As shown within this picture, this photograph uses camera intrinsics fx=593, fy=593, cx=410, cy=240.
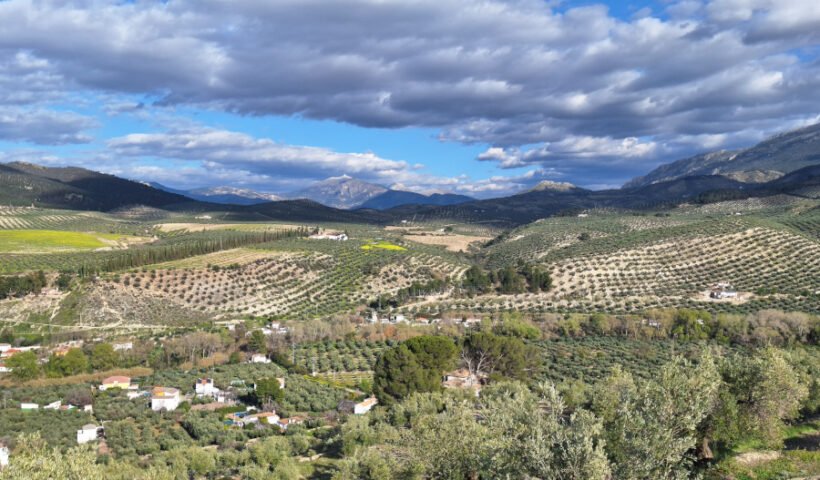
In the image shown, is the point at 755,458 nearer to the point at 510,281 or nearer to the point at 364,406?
the point at 364,406

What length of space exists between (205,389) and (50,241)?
319 feet

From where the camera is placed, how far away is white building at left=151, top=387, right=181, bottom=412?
42656 mm

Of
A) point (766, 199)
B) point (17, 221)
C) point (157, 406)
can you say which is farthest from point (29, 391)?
point (766, 199)

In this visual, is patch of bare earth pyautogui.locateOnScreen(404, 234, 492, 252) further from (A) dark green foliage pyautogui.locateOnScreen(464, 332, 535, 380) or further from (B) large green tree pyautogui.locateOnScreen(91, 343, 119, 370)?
(B) large green tree pyautogui.locateOnScreen(91, 343, 119, 370)

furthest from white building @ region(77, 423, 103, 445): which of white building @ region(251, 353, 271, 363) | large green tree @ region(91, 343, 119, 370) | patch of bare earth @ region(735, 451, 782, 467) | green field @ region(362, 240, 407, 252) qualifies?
green field @ region(362, 240, 407, 252)

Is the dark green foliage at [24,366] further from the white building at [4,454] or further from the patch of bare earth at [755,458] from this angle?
the patch of bare earth at [755,458]

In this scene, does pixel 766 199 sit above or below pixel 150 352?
above

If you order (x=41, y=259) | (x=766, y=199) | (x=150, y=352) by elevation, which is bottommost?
(x=150, y=352)

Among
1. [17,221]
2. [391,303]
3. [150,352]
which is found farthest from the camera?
[17,221]

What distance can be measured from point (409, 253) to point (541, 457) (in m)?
105

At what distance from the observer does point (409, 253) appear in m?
121

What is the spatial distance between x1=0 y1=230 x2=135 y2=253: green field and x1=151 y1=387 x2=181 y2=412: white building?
278ft

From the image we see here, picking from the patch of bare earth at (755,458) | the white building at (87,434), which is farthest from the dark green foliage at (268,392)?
the patch of bare earth at (755,458)

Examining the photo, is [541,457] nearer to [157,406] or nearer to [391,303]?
[157,406]
